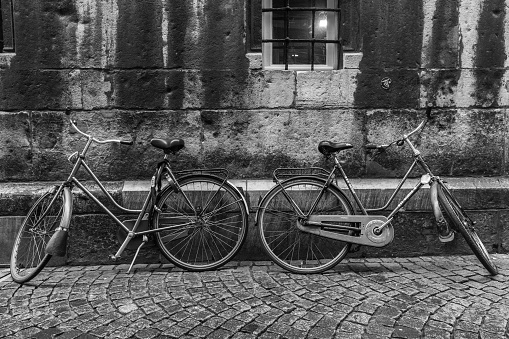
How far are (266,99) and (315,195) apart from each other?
112 cm

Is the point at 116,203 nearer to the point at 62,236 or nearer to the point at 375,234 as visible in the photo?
the point at 62,236

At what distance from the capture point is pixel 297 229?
4.16 meters

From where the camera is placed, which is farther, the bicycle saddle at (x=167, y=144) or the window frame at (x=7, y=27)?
the window frame at (x=7, y=27)

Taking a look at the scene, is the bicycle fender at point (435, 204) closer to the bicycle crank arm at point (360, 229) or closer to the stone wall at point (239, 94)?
the bicycle crank arm at point (360, 229)

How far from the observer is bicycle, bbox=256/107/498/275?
3.92m

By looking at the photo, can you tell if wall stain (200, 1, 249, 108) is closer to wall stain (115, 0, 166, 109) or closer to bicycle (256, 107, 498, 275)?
wall stain (115, 0, 166, 109)

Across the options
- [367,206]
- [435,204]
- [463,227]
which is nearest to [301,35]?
A: [367,206]

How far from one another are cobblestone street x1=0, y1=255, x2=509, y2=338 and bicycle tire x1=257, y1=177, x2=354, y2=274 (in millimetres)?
179

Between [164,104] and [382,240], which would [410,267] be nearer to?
[382,240]

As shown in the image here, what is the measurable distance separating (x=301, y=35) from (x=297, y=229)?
2.08m

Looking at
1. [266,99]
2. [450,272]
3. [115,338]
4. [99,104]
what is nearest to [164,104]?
[99,104]

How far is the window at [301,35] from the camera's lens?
471 cm

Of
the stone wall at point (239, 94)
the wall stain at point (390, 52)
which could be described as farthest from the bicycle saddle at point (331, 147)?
the wall stain at point (390, 52)

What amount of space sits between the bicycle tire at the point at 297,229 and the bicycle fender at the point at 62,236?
65.2 inches
